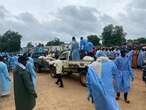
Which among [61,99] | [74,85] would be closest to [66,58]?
[74,85]

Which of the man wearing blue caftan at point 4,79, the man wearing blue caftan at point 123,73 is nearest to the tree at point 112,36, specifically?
the man wearing blue caftan at point 4,79

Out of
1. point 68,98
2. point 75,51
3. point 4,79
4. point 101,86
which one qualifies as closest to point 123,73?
point 68,98

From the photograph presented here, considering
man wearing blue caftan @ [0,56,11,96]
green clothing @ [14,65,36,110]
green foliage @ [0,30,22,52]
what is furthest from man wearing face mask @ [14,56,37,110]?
green foliage @ [0,30,22,52]

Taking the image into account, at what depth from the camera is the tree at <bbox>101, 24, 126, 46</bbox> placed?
Answer: 53125mm

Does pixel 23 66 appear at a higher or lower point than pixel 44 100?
higher

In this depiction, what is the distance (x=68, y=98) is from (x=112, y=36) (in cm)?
3959

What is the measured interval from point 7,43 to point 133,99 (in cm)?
4515

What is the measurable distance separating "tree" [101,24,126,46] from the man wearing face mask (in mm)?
43709

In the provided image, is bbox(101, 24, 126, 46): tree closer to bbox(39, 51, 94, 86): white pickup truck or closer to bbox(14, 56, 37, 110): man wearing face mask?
bbox(39, 51, 94, 86): white pickup truck

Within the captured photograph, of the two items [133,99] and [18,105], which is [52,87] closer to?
[133,99]

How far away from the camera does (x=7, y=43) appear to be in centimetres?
5841

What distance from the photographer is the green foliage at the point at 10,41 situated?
57.9 metres

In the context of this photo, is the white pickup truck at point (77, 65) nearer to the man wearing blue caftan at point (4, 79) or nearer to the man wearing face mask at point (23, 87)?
the man wearing blue caftan at point (4, 79)

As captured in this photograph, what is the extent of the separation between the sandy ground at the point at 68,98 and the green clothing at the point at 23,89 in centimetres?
434
